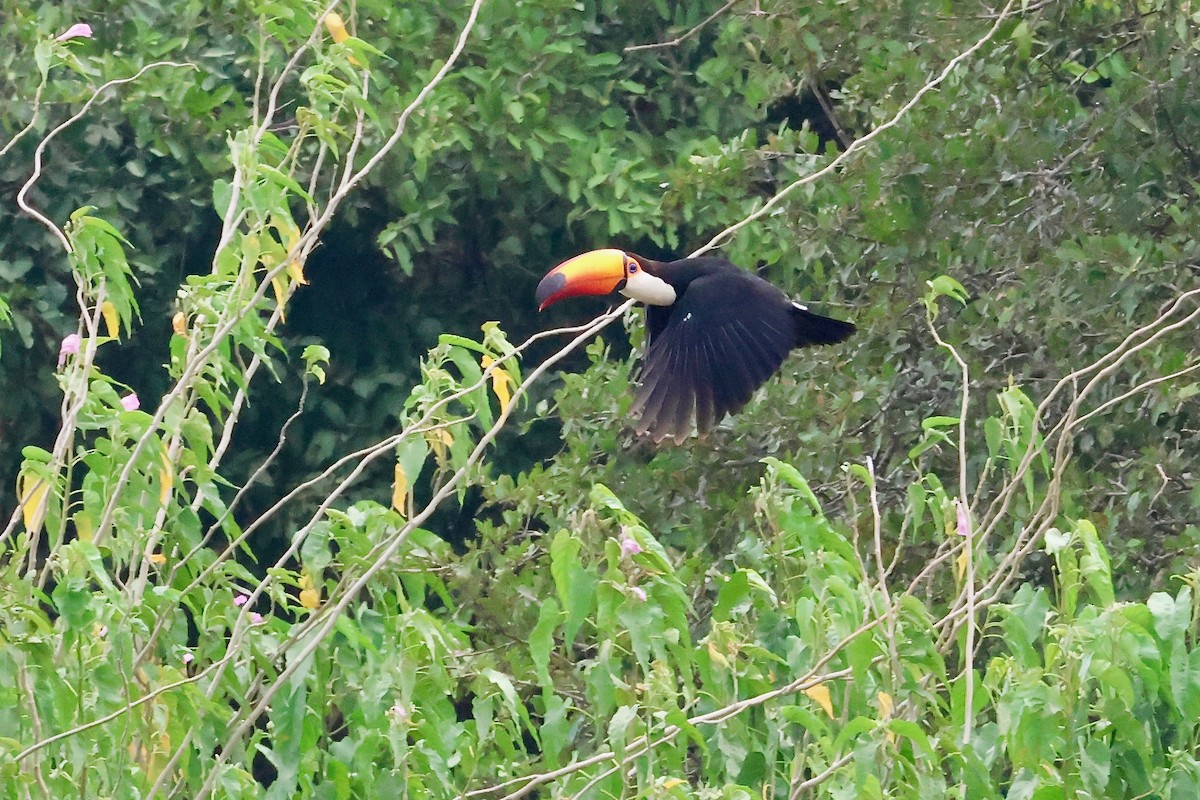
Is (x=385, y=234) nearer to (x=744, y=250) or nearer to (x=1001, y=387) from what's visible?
(x=744, y=250)

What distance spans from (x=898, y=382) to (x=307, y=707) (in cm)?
258

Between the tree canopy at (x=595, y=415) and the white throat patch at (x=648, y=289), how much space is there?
177mm

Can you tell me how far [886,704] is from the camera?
2.46 m

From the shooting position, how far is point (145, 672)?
8.84 ft

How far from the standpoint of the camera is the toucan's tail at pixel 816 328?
470 cm

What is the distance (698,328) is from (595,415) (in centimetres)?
83

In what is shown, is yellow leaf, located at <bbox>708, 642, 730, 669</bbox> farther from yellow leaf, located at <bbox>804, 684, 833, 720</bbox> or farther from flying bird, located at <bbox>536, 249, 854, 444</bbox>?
flying bird, located at <bbox>536, 249, 854, 444</bbox>

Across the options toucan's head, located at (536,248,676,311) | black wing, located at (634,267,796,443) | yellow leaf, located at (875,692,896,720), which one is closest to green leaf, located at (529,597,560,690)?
yellow leaf, located at (875,692,896,720)

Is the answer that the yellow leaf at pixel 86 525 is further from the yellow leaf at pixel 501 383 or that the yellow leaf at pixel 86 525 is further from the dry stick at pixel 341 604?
the yellow leaf at pixel 501 383

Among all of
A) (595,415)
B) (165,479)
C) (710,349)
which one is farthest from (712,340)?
(165,479)

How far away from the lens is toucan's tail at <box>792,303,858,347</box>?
4.70 meters

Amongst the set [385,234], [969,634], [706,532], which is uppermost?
[969,634]

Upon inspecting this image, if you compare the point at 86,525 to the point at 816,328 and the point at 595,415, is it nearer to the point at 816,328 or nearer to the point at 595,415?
the point at 816,328

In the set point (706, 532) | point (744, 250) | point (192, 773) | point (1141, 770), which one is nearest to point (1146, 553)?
point (706, 532)
